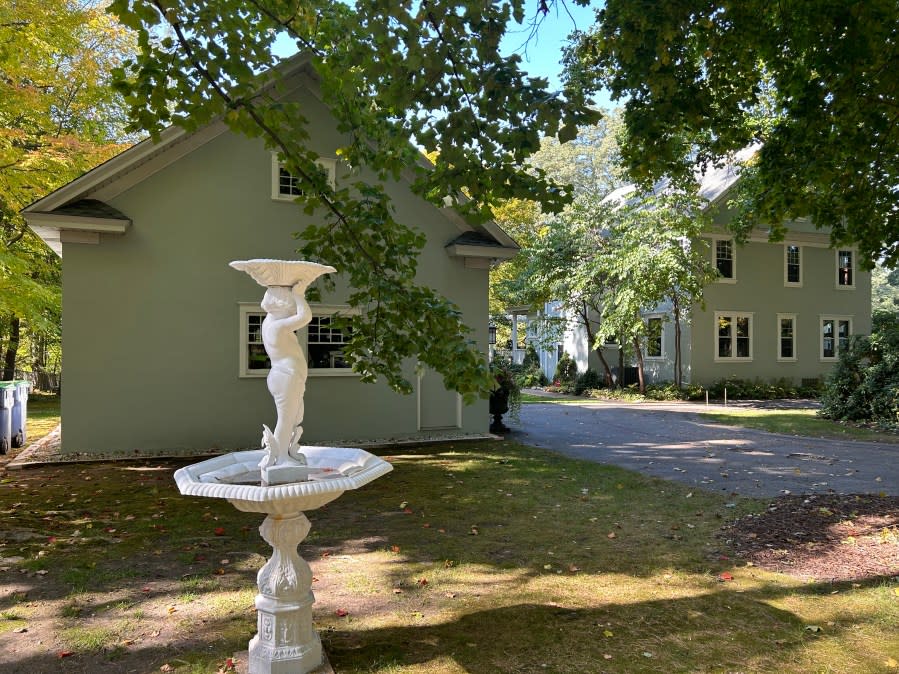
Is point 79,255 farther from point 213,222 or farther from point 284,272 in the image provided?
point 284,272

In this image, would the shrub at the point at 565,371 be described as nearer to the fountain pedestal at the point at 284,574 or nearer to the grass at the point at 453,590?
the grass at the point at 453,590

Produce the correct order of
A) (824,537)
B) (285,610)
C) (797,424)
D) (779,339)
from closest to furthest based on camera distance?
(285,610)
(824,537)
(797,424)
(779,339)

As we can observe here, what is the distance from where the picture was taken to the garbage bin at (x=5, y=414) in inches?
448

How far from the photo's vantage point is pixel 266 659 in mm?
3537

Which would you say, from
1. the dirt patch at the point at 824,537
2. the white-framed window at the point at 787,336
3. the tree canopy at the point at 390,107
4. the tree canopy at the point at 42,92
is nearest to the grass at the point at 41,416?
the tree canopy at the point at 42,92

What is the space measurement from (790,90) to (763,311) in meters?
20.6

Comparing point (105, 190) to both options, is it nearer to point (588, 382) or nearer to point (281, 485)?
point (281, 485)

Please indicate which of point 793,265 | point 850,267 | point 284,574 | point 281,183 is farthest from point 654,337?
point 284,574

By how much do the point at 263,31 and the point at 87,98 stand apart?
1106 centimetres

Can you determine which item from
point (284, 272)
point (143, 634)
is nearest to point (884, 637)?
point (284, 272)

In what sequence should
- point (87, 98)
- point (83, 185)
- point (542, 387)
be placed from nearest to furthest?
point (83, 185) → point (87, 98) → point (542, 387)

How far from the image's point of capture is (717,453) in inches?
461

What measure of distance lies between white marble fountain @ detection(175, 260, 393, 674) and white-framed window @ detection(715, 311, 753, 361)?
77.2ft

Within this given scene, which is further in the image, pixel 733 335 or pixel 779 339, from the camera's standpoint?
pixel 779 339
